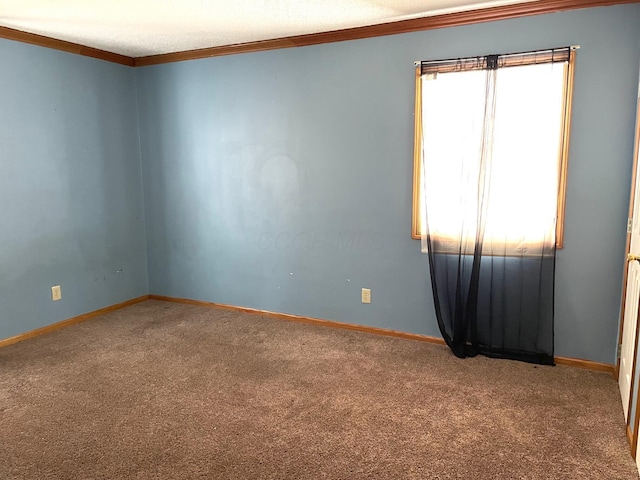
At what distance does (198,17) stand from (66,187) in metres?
1.84

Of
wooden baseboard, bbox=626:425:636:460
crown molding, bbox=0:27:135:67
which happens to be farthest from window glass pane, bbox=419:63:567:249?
crown molding, bbox=0:27:135:67

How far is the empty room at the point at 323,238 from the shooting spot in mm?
2360

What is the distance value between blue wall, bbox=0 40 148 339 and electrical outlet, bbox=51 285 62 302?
0.11 feet

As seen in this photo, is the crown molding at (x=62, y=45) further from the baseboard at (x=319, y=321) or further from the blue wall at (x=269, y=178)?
the baseboard at (x=319, y=321)

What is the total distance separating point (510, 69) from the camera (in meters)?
2.99

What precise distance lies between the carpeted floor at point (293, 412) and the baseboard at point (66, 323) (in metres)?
0.14

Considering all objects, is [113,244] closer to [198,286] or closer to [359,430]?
[198,286]

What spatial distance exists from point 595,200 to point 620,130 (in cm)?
43

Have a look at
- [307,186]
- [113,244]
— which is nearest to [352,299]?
[307,186]

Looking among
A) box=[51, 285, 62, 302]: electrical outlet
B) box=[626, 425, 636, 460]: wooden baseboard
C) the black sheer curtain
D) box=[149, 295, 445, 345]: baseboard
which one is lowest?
box=[626, 425, 636, 460]: wooden baseboard

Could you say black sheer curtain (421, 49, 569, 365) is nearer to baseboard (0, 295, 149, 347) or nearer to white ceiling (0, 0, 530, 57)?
white ceiling (0, 0, 530, 57)

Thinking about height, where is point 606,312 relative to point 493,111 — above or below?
below

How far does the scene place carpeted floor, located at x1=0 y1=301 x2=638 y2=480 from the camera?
→ 6.90ft

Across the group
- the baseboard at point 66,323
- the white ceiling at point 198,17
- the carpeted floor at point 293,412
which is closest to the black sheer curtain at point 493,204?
the carpeted floor at point 293,412
